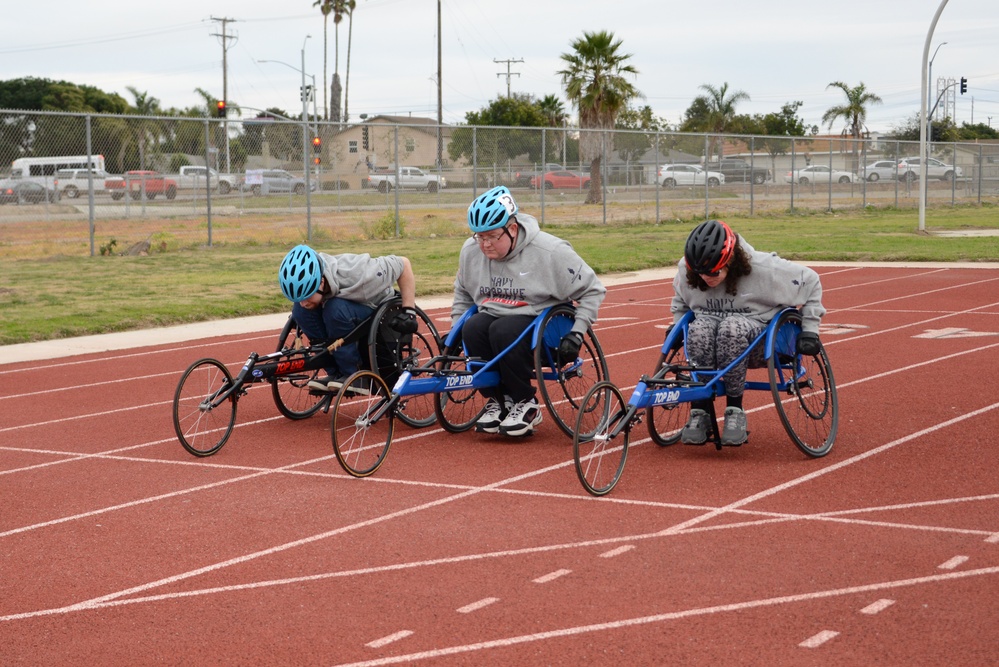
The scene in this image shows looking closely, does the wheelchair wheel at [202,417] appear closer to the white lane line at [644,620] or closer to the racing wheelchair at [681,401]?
the racing wheelchair at [681,401]

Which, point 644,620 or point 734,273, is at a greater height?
point 734,273

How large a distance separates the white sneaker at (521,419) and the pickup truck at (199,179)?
18.2 metres

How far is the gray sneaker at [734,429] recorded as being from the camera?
7.36 m

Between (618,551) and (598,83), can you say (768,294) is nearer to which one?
(618,551)

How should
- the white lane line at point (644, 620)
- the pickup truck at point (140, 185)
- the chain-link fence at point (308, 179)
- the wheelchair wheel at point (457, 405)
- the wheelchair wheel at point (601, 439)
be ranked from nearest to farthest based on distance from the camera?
the white lane line at point (644, 620)
the wheelchair wheel at point (601, 439)
the wheelchair wheel at point (457, 405)
the chain-link fence at point (308, 179)
the pickup truck at point (140, 185)

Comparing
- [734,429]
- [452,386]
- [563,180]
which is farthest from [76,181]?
[734,429]

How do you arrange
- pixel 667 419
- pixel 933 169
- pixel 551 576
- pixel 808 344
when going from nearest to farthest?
pixel 551 576 < pixel 808 344 < pixel 667 419 < pixel 933 169

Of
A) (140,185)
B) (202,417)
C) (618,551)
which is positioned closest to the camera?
(618,551)

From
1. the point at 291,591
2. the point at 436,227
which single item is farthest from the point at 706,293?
the point at 436,227

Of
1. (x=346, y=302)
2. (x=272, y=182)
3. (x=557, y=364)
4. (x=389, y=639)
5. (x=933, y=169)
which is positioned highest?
(x=933, y=169)

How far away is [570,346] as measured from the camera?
7.44m

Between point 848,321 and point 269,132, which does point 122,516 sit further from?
point 269,132

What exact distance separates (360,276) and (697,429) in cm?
240

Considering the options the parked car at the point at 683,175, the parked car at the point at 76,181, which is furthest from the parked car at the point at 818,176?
the parked car at the point at 76,181
